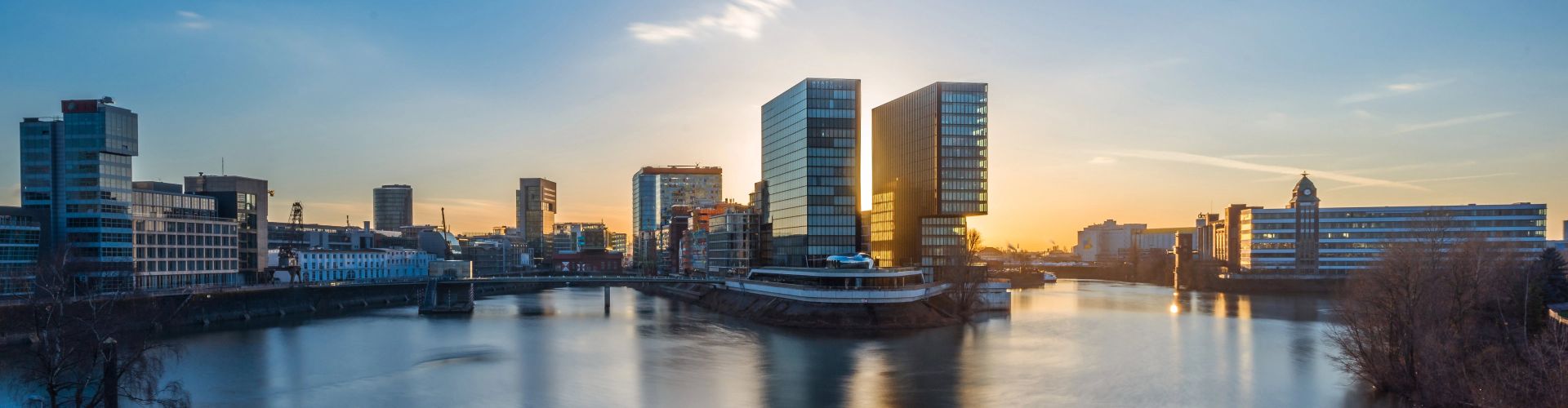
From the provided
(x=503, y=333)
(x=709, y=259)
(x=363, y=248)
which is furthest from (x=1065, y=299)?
(x=363, y=248)

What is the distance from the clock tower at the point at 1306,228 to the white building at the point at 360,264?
146967 mm

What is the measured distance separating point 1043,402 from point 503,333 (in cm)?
4995

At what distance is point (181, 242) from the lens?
301ft

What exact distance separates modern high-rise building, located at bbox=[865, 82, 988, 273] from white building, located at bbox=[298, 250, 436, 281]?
85.4 meters

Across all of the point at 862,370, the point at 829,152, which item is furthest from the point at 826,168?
the point at 862,370

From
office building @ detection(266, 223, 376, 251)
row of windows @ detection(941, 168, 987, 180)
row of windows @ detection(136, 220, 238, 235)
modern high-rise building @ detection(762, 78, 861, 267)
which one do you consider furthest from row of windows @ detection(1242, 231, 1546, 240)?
office building @ detection(266, 223, 376, 251)

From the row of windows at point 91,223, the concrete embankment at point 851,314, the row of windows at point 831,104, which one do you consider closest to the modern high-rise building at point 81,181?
the row of windows at point 91,223

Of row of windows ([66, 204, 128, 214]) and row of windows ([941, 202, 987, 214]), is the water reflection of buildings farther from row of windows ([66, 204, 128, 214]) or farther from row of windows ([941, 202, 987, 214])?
row of windows ([66, 204, 128, 214])

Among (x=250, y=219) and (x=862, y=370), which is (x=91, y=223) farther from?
Answer: (x=862, y=370)

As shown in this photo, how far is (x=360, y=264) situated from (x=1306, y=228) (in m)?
153

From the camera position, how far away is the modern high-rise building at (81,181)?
81.4 metres

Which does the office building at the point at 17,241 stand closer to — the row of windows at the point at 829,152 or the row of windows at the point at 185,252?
the row of windows at the point at 185,252

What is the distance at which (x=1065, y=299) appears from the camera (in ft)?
378

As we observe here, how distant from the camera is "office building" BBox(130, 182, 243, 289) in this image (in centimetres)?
8600
